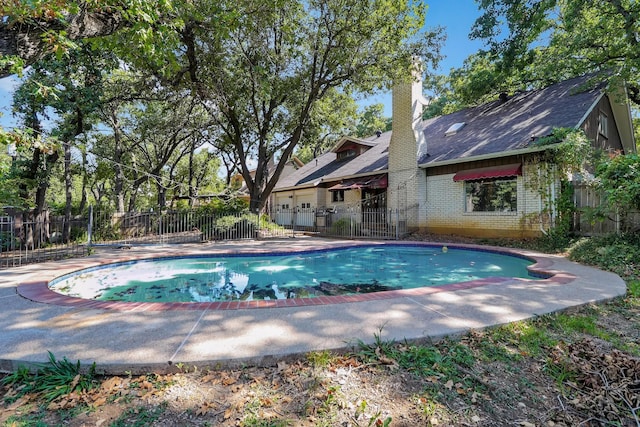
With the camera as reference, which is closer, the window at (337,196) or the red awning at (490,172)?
the red awning at (490,172)

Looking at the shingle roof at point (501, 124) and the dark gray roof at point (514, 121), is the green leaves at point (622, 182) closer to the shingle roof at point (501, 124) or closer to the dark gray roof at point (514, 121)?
the dark gray roof at point (514, 121)

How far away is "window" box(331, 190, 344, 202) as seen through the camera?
20742mm

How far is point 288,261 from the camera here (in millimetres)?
10320

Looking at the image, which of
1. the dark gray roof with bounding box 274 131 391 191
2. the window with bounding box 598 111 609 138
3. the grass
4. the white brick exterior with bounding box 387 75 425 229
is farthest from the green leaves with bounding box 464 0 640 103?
the grass

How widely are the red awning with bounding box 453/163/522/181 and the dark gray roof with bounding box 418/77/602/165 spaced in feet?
2.37

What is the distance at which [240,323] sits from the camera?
3.55 meters

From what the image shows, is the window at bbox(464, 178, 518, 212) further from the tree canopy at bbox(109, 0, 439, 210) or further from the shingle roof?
the tree canopy at bbox(109, 0, 439, 210)

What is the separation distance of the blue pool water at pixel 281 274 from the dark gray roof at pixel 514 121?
16.2 ft

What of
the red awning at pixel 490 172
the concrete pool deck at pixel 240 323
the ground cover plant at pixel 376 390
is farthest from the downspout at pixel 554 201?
the ground cover plant at pixel 376 390

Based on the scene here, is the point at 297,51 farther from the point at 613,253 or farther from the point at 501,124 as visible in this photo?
the point at 613,253

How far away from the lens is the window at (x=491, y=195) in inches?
491

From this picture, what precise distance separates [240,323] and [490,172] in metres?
12.3

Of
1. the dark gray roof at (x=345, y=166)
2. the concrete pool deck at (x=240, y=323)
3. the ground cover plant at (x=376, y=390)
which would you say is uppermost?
the dark gray roof at (x=345, y=166)

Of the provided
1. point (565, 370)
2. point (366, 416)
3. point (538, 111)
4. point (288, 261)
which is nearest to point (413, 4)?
point (538, 111)
